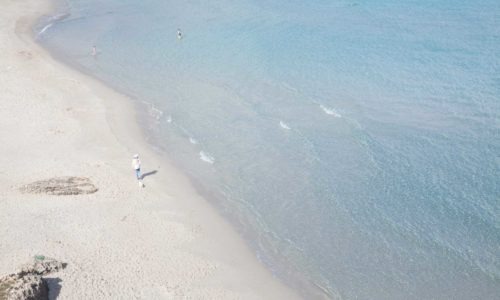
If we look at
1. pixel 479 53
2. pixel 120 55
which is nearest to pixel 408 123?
pixel 479 53

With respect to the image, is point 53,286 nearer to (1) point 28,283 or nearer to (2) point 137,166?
(1) point 28,283

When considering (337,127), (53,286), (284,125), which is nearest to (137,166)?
(53,286)

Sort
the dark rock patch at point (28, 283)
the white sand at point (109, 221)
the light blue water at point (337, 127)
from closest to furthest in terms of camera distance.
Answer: the dark rock patch at point (28, 283) → the white sand at point (109, 221) → the light blue water at point (337, 127)

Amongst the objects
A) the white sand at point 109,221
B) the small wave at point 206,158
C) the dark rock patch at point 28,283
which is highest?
the dark rock patch at point 28,283

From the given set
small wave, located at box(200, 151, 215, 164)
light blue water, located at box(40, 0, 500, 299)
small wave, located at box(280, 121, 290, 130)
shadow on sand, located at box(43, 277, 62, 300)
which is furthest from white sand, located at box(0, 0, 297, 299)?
small wave, located at box(280, 121, 290, 130)

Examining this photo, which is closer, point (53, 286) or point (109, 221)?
point (53, 286)

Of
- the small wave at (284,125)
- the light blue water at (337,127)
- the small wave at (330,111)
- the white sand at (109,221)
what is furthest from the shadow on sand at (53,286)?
the small wave at (330,111)

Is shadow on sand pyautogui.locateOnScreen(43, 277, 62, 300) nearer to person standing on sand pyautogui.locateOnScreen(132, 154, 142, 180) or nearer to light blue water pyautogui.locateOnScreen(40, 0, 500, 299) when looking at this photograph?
person standing on sand pyautogui.locateOnScreen(132, 154, 142, 180)

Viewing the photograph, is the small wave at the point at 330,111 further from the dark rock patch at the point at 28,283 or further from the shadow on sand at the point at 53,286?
the shadow on sand at the point at 53,286
